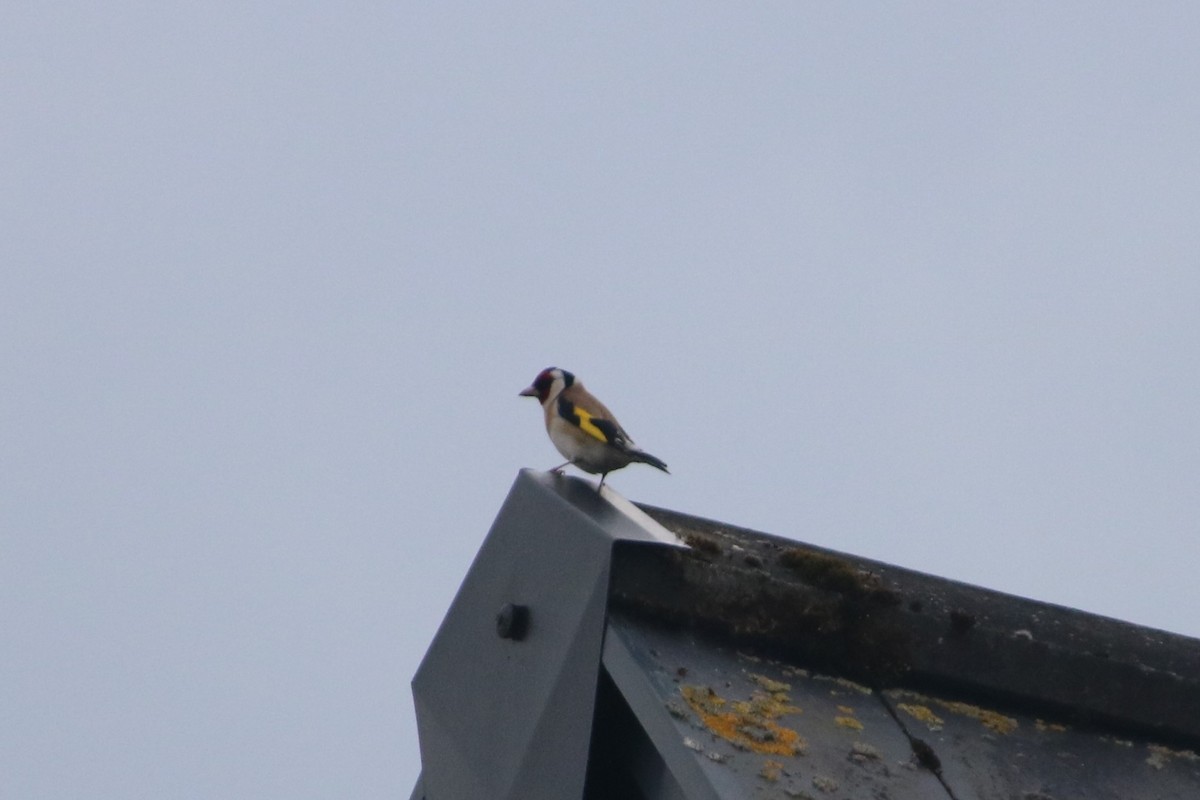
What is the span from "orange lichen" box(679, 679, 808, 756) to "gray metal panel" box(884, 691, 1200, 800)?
0.39 m

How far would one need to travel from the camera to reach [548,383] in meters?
7.66

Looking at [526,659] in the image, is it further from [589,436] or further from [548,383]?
[548,383]

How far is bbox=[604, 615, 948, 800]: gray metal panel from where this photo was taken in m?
3.74

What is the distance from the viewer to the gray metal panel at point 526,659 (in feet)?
14.5

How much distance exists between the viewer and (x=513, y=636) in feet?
16.0

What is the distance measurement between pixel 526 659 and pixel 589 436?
5.81 feet

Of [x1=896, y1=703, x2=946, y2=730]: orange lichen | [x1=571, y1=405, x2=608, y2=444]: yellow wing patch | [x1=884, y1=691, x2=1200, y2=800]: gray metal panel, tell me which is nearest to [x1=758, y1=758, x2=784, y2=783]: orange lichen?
[x1=884, y1=691, x2=1200, y2=800]: gray metal panel

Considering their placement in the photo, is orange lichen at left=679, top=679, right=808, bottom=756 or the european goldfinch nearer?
orange lichen at left=679, top=679, right=808, bottom=756

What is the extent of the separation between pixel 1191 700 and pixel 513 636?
2025mm

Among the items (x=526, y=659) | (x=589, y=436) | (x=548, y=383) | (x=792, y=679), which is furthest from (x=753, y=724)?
(x=548, y=383)

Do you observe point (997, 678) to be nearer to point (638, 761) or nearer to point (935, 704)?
point (935, 704)

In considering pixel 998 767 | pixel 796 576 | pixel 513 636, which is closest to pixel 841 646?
pixel 796 576

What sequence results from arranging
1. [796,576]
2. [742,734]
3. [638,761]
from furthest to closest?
[796,576]
[638,761]
[742,734]

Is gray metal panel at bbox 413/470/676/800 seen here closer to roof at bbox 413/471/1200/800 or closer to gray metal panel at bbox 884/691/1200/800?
roof at bbox 413/471/1200/800
